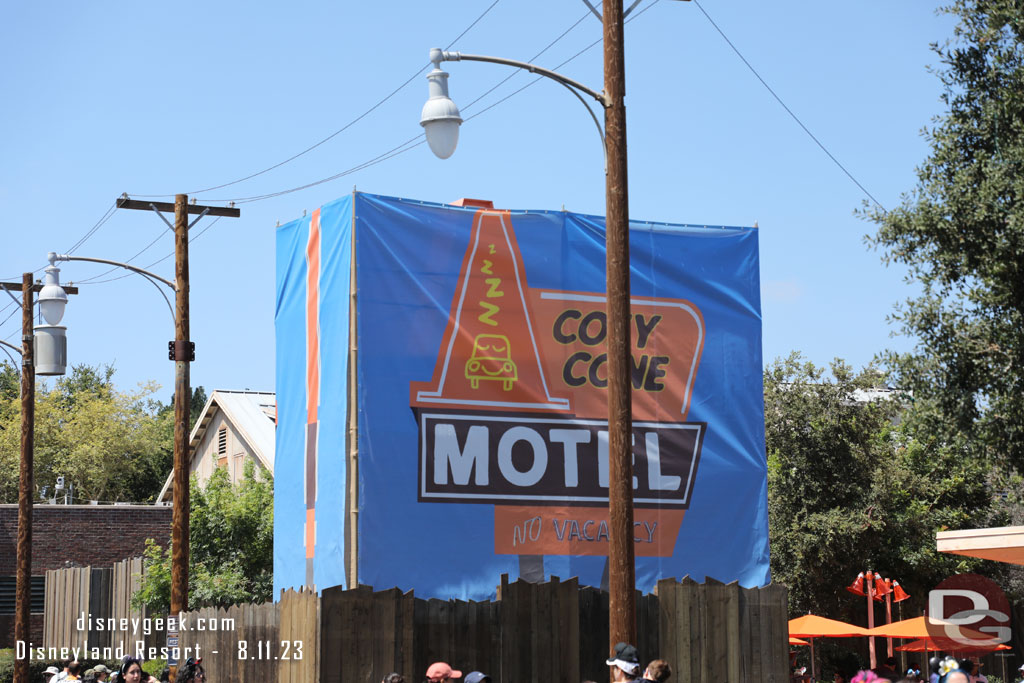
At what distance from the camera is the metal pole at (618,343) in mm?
12148

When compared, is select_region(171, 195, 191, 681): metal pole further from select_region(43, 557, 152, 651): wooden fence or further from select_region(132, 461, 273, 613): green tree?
select_region(43, 557, 152, 651): wooden fence

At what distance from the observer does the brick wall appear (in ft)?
127

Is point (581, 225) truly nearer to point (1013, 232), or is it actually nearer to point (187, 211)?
point (1013, 232)

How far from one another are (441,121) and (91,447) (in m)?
63.3

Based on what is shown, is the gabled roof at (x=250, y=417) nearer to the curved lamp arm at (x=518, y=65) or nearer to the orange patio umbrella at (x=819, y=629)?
the orange patio umbrella at (x=819, y=629)

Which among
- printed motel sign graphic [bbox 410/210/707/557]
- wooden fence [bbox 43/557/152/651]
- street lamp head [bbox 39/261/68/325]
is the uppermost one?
street lamp head [bbox 39/261/68/325]

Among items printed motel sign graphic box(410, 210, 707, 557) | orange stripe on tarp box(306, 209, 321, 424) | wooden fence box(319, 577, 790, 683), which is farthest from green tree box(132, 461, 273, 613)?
wooden fence box(319, 577, 790, 683)

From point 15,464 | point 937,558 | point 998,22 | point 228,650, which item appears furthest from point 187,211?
point 15,464

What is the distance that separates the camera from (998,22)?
1770 cm

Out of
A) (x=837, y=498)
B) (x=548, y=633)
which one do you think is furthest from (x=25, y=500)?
(x=837, y=498)

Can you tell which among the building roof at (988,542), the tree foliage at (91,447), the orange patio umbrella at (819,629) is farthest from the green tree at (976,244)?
the tree foliage at (91,447)

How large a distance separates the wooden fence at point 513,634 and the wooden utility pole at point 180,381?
4.12 m

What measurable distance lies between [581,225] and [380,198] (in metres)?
3.30

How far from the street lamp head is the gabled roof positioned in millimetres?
19900
